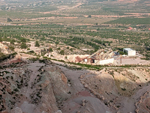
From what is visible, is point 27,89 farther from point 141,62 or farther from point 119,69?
point 141,62

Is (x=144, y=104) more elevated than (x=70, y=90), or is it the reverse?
(x=70, y=90)

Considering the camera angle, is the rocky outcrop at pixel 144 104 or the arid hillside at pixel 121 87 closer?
the rocky outcrop at pixel 144 104

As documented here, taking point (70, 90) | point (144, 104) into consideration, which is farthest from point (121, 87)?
point (70, 90)

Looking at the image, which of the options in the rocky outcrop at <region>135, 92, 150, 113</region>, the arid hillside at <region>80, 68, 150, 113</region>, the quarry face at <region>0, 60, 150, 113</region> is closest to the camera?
the quarry face at <region>0, 60, 150, 113</region>

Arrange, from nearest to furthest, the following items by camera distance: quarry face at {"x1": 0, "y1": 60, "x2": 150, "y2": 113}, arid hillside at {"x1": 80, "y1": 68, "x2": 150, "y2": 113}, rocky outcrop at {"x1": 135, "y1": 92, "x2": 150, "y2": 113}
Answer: quarry face at {"x1": 0, "y1": 60, "x2": 150, "y2": 113}
rocky outcrop at {"x1": 135, "y1": 92, "x2": 150, "y2": 113}
arid hillside at {"x1": 80, "y1": 68, "x2": 150, "y2": 113}

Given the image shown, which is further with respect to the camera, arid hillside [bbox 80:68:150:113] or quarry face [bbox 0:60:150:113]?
arid hillside [bbox 80:68:150:113]

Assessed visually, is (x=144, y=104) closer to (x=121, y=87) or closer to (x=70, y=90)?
(x=121, y=87)

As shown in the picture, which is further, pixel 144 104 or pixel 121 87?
pixel 121 87

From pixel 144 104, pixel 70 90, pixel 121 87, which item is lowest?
pixel 144 104
